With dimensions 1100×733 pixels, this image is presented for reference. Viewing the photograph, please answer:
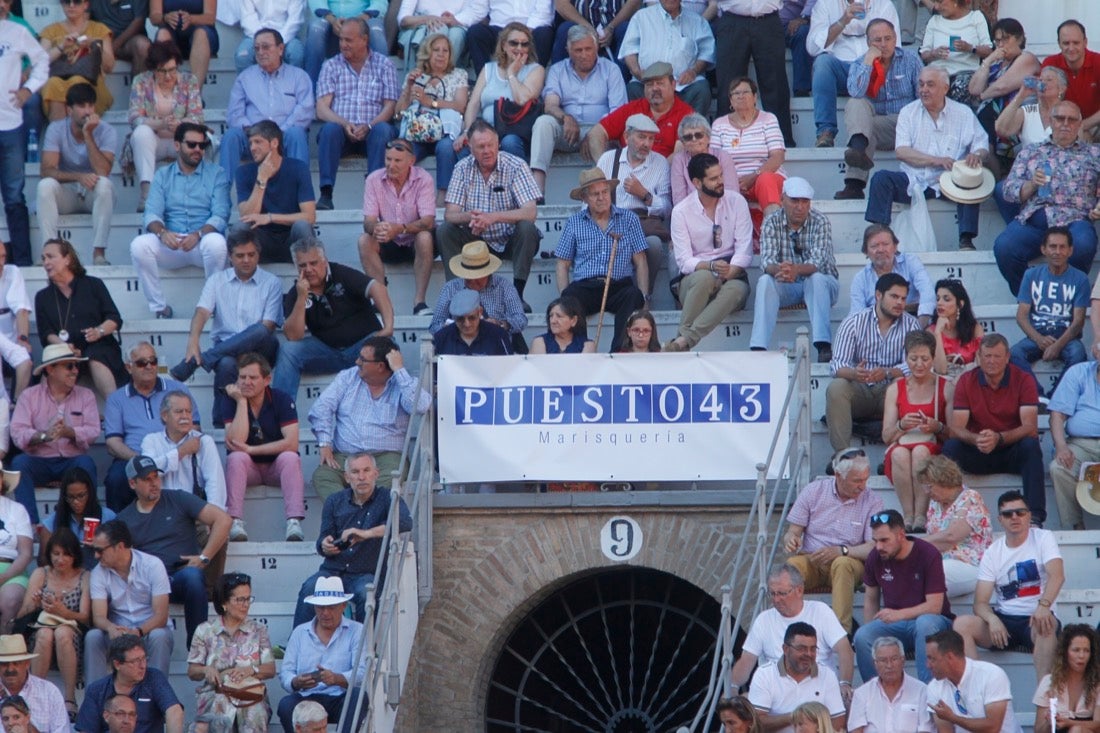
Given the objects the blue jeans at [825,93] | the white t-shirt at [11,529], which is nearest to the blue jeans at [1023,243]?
the blue jeans at [825,93]

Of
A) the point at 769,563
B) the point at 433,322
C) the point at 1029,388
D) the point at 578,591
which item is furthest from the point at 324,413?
the point at 1029,388

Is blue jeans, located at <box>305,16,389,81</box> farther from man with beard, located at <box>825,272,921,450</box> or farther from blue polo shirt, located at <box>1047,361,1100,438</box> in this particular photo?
blue polo shirt, located at <box>1047,361,1100,438</box>

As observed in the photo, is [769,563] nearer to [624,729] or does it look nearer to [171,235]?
[624,729]

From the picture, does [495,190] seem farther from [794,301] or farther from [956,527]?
[956,527]

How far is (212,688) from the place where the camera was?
45.4 ft

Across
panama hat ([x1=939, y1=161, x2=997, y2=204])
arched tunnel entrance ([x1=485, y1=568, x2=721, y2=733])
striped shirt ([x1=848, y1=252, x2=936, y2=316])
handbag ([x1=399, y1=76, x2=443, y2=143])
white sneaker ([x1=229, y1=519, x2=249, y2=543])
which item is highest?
handbag ([x1=399, y1=76, x2=443, y2=143])

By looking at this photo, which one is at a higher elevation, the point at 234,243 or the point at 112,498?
Result: the point at 234,243

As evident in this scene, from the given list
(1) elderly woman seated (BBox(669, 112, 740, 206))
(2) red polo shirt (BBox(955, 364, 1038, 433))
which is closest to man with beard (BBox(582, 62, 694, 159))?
(1) elderly woman seated (BBox(669, 112, 740, 206))

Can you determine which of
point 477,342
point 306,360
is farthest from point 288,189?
point 477,342

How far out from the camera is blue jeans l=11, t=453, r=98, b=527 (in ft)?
50.2

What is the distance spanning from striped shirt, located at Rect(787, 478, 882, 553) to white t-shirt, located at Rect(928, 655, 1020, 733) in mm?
1493

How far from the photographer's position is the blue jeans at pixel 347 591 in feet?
46.5

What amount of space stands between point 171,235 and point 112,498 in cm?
274

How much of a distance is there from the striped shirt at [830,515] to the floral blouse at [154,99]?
6725 mm
